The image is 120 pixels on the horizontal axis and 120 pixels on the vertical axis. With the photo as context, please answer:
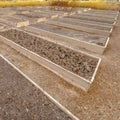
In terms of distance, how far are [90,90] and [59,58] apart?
5.28 ft

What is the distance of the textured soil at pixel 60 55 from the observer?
4.48 metres

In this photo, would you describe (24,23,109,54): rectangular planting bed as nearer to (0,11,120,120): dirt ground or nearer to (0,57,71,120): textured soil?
(0,11,120,120): dirt ground

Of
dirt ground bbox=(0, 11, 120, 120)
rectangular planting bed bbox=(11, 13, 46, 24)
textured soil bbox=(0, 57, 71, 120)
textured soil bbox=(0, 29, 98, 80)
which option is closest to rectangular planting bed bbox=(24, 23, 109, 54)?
dirt ground bbox=(0, 11, 120, 120)

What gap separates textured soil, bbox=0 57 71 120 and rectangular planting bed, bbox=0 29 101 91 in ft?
3.09

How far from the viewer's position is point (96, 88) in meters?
4.00

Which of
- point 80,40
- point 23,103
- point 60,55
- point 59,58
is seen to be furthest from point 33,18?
point 23,103

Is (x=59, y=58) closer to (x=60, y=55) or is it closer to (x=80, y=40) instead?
(x=60, y=55)

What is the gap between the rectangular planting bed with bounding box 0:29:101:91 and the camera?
13.5 ft

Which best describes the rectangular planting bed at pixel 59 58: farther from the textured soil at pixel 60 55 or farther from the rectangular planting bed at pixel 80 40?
the rectangular planting bed at pixel 80 40

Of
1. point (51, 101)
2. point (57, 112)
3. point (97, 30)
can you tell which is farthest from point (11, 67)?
point (97, 30)

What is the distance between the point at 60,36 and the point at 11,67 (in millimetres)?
3076

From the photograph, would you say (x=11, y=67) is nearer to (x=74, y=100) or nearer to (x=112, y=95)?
(x=74, y=100)

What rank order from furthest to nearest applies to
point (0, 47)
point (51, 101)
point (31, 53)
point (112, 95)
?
point (0, 47) → point (31, 53) → point (112, 95) → point (51, 101)

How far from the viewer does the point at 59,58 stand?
5105 mm
